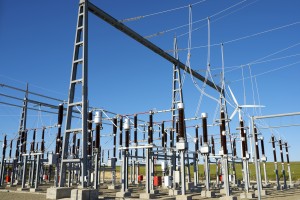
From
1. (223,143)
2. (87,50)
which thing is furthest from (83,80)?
(223,143)

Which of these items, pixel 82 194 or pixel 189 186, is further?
pixel 189 186

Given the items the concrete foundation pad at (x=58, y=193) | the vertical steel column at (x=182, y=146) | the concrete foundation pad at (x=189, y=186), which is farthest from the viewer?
the concrete foundation pad at (x=189, y=186)

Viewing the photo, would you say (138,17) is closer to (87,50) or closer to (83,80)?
(87,50)

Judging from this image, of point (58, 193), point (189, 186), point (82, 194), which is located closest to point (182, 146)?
point (82, 194)

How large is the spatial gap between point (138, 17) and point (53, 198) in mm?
12833

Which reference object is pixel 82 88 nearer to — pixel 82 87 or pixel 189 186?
pixel 82 87

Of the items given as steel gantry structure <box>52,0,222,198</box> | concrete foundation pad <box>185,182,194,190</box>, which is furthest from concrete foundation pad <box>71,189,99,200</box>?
concrete foundation pad <box>185,182,194,190</box>

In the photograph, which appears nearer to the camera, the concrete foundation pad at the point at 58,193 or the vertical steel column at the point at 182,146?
the concrete foundation pad at the point at 58,193

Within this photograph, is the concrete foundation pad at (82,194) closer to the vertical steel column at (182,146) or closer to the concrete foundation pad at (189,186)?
the vertical steel column at (182,146)

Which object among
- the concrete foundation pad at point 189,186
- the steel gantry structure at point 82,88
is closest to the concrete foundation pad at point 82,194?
the steel gantry structure at point 82,88

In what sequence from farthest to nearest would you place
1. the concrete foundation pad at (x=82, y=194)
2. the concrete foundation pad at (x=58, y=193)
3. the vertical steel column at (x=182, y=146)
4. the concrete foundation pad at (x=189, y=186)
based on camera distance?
1. the concrete foundation pad at (x=189, y=186)
2. the vertical steel column at (x=182, y=146)
3. the concrete foundation pad at (x=58, y=193)
4. the concrete foundation pad at (x=82, y=194)

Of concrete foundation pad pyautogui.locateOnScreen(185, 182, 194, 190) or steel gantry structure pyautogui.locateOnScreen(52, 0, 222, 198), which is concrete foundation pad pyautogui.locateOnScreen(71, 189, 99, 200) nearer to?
steel gantry structure pyautogui.locateOnScreen(52, 0, 222, 198)

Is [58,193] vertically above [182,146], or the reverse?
[182,146]

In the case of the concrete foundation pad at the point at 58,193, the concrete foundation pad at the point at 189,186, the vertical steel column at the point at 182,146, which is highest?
the vertical steel column at the point at 182,146
